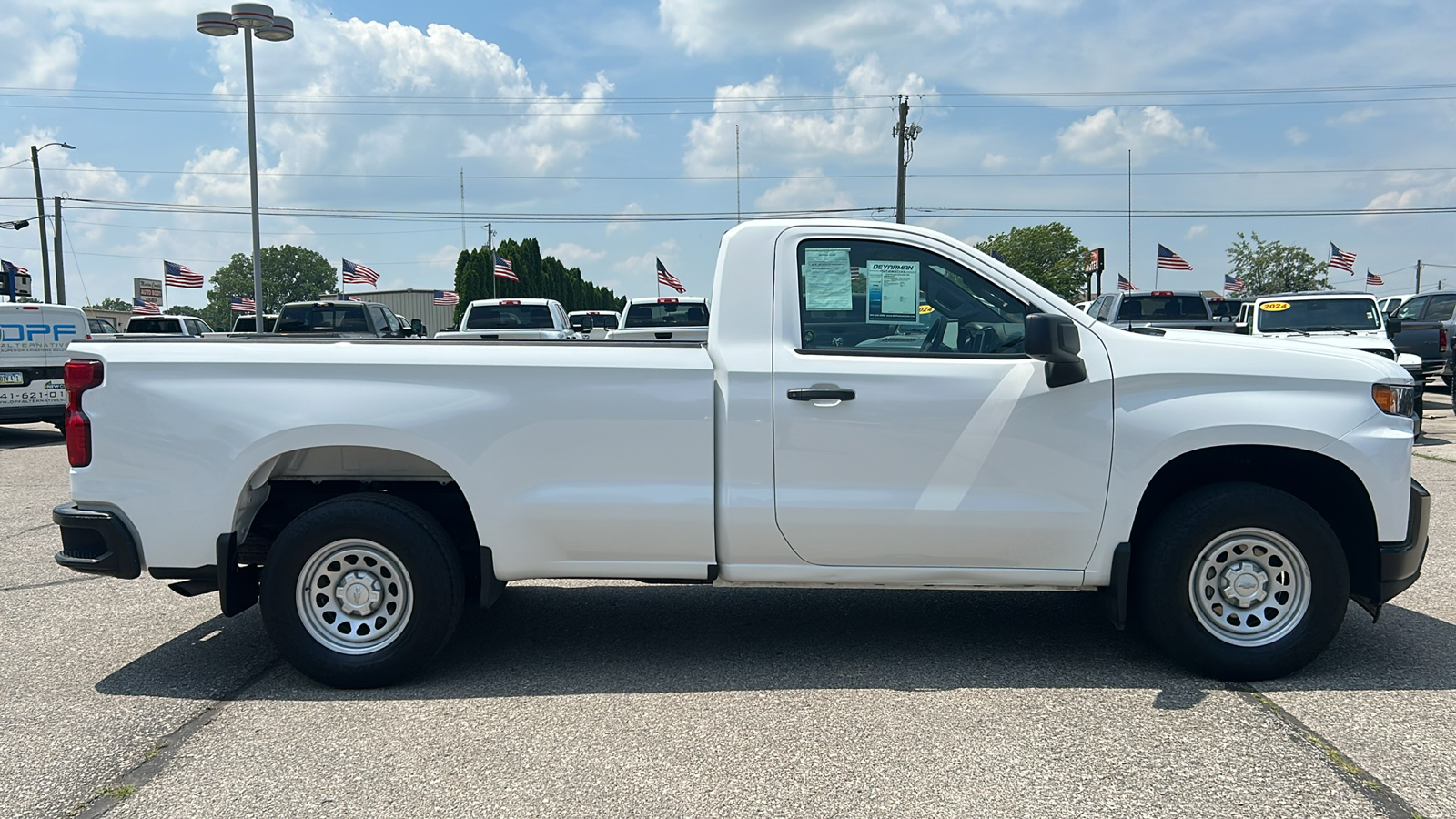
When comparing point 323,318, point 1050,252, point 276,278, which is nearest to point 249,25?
point 323,318

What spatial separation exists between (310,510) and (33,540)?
486 cm

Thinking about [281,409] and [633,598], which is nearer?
[281,409]

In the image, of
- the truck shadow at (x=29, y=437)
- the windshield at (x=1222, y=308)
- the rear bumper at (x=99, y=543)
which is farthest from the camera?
the windshield at (x=1222, y=308)

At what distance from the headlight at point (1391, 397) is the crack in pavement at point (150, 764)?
4955mm

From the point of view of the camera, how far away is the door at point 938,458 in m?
4.49

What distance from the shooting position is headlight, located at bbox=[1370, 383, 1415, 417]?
4.48 meters

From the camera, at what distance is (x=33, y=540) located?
8.05 m

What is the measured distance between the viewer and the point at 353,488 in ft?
16.4

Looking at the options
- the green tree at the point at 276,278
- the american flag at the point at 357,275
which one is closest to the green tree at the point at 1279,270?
the american flag at the point at 357,275

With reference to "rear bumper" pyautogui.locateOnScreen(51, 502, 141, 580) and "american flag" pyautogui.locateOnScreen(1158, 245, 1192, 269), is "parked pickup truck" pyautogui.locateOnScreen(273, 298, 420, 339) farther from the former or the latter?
"american flag" pyautogui.locateOnScreen(1158, 245, 1192, 269)

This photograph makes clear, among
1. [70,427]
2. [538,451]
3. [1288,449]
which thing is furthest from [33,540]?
[1288,449]

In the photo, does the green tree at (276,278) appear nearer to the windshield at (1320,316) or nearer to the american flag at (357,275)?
the american flag at (357,275)

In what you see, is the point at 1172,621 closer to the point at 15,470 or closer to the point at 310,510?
the point at 310,510

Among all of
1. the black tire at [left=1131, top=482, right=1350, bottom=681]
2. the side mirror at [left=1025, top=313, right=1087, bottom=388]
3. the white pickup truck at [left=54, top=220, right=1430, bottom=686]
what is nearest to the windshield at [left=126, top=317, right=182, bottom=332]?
the white pickup truck at [left=54, top=220, right=1430, bottom=686]
